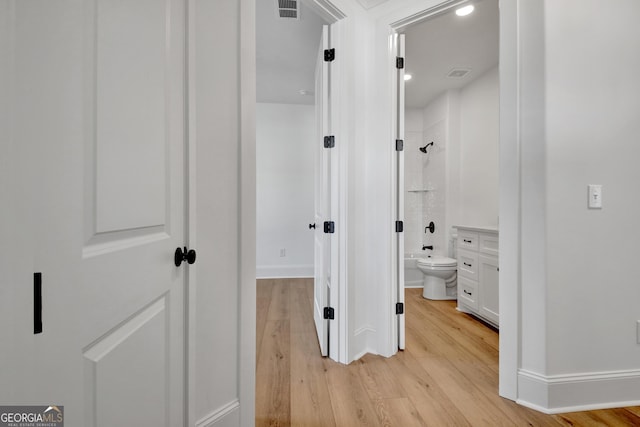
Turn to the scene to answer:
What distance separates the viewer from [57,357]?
523 mm

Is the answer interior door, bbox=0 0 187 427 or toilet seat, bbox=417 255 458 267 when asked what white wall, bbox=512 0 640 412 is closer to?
interior door, bbox=0 0 187 427

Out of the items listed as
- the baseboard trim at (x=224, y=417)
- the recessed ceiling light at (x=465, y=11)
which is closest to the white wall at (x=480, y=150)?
the recessed ceiling light at (x=465, y=11)

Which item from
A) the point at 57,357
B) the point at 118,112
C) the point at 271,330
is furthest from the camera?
the point at 271,330

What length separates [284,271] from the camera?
4.49 meters

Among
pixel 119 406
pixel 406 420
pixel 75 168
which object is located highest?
pixel 75 168

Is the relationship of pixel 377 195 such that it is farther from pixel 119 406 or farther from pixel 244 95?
pixel 119 406

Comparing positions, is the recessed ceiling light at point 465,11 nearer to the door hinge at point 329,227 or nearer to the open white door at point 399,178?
the open white door at point 399,178

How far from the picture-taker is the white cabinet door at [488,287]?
2.59m

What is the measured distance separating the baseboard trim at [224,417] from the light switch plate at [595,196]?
201 centimetres

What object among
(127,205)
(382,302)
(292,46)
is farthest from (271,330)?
(292,46)

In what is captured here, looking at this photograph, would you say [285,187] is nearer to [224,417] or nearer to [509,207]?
[509,207]

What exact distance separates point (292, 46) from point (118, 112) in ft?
8.61

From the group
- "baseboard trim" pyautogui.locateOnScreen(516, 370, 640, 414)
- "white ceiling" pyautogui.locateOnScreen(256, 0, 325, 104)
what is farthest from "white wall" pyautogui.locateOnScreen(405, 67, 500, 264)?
"baseboard trim" pyautogui.locateOnScreen(516, 370, 640, 414)

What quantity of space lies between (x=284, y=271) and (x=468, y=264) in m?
2.52
